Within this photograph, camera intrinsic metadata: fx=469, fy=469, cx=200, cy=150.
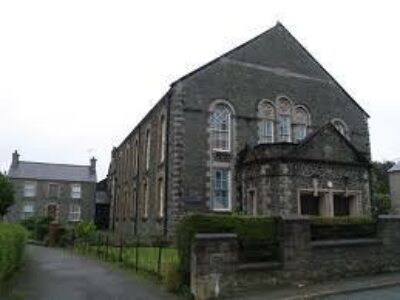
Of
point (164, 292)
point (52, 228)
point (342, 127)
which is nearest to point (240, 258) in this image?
point (164, 292)

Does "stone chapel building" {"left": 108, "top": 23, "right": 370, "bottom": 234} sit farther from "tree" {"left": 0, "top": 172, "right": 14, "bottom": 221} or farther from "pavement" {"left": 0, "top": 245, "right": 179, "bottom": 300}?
"tree" {"left": 0, "top": 172, "right": 14, "bottom": 221}

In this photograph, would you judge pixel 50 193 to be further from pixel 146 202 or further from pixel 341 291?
pixel 341 291

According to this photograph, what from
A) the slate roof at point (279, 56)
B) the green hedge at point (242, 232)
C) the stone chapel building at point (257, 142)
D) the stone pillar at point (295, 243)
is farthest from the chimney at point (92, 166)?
the stone pillar at point (295, 243)

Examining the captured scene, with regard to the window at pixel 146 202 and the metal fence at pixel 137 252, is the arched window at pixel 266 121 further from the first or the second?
the window at pixel 146 202

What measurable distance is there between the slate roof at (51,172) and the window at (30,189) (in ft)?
3.18

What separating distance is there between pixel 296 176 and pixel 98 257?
1044 cm

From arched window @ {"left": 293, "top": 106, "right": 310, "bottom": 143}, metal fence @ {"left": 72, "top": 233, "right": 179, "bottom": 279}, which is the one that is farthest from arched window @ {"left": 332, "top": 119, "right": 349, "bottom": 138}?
metal fence @ {"left": 72, "top": 233, "right": 179, "bottom": 279}

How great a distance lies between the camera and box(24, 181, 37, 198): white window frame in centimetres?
6253

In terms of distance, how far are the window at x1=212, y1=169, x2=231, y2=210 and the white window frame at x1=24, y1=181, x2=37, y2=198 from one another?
145 ft

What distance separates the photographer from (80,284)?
47.9ft

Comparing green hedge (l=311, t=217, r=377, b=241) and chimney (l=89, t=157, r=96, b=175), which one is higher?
chimney (l=89, t=157, r=96, b=175)

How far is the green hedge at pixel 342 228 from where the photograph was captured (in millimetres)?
14445

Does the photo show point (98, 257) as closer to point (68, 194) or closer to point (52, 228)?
point (52, 228)

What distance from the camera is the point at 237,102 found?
1058 inches
